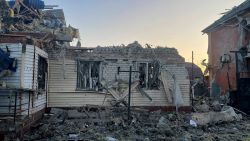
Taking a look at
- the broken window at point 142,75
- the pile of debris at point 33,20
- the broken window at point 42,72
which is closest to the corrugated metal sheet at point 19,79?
the broken window at point 42,72

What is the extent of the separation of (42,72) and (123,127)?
186 inches

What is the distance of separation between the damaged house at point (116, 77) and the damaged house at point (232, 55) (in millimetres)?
3235

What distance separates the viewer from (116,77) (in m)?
16.2

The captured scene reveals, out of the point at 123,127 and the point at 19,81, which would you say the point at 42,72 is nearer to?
the point at 19,81

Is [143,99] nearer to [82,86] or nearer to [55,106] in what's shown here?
[82,86]

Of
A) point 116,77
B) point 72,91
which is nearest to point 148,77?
point 116,77

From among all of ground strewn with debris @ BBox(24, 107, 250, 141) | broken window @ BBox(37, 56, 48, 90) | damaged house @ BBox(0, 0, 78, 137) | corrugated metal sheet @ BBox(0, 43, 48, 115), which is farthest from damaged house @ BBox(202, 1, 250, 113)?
corrugated metal sheet @ BBox(0, 43, 48, 115)

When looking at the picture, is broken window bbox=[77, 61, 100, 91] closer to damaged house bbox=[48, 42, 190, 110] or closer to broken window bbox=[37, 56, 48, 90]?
damaged house bbox=[48, 42, 190, 110]

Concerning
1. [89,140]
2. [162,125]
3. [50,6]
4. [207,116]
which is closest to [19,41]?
[89,140]

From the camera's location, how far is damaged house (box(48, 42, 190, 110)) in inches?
619

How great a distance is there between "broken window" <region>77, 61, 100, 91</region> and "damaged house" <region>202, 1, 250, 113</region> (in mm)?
8172

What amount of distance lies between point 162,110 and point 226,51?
8.75 m

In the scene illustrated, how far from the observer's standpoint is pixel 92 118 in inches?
560

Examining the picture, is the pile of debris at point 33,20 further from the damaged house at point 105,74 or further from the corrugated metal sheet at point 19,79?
the corrugated metal sheet at point 19,79
